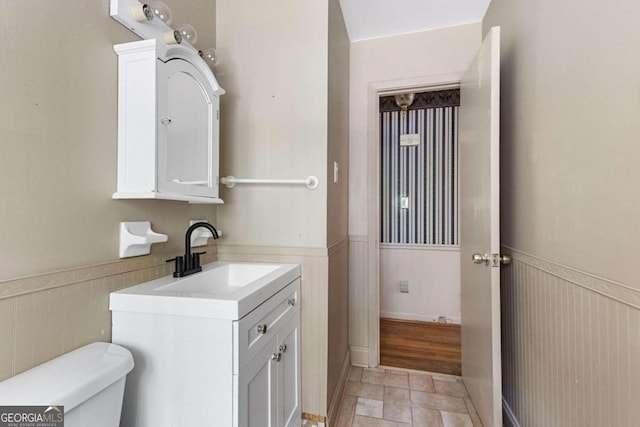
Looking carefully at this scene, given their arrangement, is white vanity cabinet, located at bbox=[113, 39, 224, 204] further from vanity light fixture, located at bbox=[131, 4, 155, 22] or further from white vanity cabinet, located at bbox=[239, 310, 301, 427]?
white vanity cabinet, located at bbox=[239, 310, 301, 427]

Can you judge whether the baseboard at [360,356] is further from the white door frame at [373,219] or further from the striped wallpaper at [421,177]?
the striped wallpaper at [421,177]

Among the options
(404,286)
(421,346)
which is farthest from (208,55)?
(404,286)

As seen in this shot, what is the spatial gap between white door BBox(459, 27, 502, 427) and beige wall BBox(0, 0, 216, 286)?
156 cm

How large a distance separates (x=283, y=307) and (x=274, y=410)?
0.38 m

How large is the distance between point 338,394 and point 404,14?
2.48 metres

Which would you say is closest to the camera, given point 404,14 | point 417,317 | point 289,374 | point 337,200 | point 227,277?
point 289,374

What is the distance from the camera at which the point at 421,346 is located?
2.52 metres

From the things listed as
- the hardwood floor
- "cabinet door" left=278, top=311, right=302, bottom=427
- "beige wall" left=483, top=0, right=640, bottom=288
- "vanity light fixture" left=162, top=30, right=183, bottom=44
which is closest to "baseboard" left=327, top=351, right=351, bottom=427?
"cabinet door" left=278, top=311, right=302, bottom=427

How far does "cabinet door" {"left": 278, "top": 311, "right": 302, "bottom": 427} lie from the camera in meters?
1.19

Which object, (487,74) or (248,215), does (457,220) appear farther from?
(248,215)

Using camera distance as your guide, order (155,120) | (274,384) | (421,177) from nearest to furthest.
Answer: (155,120) < (274,384) < (421,177)

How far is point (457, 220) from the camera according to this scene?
3.09 metres

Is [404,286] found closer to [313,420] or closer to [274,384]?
[313,420]

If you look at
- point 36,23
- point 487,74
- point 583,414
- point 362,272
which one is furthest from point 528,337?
A: point 36,23
